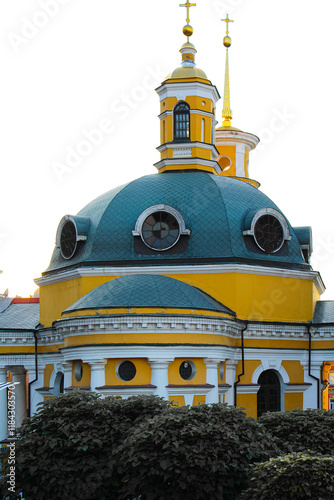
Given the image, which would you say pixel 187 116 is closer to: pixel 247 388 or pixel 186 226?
pixel 186 226

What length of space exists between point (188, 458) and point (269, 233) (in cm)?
1481

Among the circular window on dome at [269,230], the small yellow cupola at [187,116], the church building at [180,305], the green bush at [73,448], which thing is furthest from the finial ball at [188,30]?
the green bush at [73,448]

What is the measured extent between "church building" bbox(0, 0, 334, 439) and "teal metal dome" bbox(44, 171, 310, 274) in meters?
0.05

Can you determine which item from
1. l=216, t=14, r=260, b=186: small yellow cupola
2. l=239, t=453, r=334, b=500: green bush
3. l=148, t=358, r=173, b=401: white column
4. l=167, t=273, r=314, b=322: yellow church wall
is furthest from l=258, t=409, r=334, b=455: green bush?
l=216, t=14, r=260, b=186: small yellow cupola

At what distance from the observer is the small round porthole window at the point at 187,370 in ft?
83.3

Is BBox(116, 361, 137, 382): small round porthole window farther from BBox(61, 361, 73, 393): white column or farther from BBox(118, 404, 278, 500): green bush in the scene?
BBox(118, 404, 278, 500): green bush

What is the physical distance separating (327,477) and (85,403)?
6.58 meters

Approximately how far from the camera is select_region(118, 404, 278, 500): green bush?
53.5 feet

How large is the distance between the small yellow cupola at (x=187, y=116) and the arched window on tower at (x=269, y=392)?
9189 mm

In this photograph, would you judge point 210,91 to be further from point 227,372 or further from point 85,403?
point 85,403

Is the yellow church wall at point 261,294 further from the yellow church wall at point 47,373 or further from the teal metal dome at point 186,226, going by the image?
the yellow church wall at point 47,373

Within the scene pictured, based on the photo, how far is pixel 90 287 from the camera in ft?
94.4

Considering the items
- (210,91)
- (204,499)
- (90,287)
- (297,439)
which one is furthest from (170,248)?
(204,499)

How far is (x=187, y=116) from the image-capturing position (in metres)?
34.6
